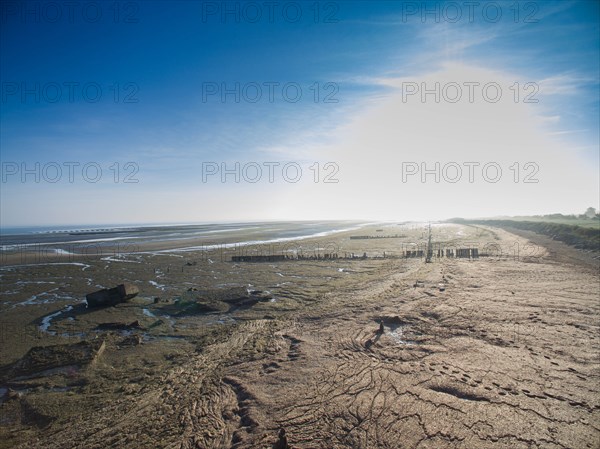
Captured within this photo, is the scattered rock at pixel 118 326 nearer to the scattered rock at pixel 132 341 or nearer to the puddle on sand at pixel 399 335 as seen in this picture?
the scattered rock at pixel 132 341

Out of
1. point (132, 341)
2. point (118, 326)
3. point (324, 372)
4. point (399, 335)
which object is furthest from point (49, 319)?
point (399, 335)

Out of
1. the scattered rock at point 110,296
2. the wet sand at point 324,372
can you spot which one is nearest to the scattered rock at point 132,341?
the wet sand at point 324,372

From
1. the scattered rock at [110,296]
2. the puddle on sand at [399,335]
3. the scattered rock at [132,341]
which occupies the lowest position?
the puddle on sand at [399,335]

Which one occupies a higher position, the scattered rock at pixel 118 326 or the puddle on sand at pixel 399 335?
the scattered rock at pixel 118 326

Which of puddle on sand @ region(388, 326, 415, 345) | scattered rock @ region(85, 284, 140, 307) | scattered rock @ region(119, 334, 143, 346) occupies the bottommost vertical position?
puddle on sand @ region(388, 326, 415, 345)

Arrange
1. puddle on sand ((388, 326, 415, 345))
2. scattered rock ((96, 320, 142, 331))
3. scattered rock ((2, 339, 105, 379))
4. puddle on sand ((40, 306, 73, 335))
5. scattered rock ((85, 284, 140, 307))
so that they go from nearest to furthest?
1. scattered rock ((2, 339, 105, 379))
2. puddle on sand ((388, 326, 415, 345))
3. puddle on sand ((40, 306, 73, 335))
4. scattered rock ((96, 320, 142, 331))
5. scattered rock ((85, 284, 140, 307))

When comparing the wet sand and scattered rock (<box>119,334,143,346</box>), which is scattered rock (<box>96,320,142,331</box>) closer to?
the wet sand

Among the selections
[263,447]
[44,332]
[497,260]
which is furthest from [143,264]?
[497,260]

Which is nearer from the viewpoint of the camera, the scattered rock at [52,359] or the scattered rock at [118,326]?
the scattered rock at [52,359]

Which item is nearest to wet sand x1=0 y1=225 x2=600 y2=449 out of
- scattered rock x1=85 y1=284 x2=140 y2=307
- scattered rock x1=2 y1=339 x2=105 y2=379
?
scattered rock x1=2 y1=339 x2=105 y2=379

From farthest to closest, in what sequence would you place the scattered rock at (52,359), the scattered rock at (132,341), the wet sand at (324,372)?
the scattered rock at (132,341), the scattered rock at (52,359), the wet sand at (324,372)
